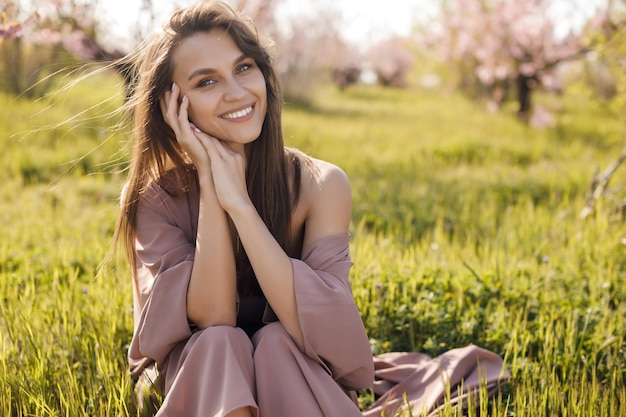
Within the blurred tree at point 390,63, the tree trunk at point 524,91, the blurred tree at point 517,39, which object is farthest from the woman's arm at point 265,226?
the blurred tree at point 390,63

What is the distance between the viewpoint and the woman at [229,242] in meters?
2.03

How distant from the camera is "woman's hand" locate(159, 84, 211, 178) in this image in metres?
2.40

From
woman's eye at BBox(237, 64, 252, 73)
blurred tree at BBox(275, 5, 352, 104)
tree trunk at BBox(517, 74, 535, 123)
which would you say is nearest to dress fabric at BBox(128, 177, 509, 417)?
woman's eye at BBox(237, 64, 252, 73)

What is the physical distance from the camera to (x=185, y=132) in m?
2.44

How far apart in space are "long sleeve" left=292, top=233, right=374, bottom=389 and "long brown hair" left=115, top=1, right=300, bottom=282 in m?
0.36

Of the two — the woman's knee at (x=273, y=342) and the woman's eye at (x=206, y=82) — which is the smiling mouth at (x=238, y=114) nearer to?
the woman's eye at (x=206, y=82)

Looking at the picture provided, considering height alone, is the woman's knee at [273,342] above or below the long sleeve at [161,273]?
below

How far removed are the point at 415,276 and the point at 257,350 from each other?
1.47 m

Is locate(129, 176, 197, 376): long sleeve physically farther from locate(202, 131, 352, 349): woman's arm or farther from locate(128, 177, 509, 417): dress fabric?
locate(202, 131, 352, 349): woman's arm

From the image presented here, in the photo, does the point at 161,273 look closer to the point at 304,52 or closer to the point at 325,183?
the point at 325,183

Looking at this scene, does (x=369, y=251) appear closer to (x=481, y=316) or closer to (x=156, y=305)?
(x=481, y=316)

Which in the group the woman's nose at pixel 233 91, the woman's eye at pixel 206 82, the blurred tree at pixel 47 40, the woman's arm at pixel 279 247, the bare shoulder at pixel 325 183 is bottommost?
the woman's arm at pixel 279 247

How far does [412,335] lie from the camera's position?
298 cm

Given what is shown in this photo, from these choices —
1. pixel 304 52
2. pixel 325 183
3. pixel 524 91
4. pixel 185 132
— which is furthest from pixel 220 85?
pixel 304 52
